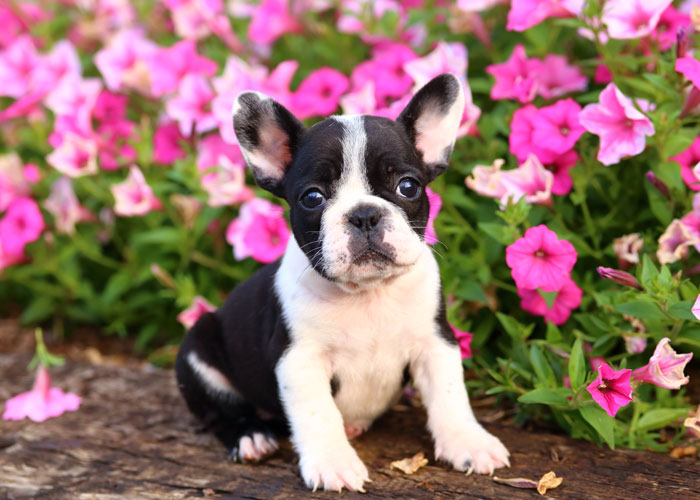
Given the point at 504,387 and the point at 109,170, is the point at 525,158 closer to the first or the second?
the point at 504,387

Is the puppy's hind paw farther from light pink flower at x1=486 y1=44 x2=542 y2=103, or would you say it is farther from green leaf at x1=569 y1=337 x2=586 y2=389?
light pink flower at x1=486 y1=44 x2=542 y2=103

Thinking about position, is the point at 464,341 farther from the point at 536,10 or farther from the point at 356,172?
the point at 536,10

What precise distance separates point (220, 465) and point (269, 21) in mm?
3385

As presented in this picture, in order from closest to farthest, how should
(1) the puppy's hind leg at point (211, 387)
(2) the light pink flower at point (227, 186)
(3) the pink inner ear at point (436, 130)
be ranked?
(3) the pink inner ear at point (436, 130)
(1) the puppy's hind leg at point (211, 387)
(2) the light pink flower at point (227, 186)

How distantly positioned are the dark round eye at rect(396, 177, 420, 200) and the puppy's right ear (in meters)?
0.50

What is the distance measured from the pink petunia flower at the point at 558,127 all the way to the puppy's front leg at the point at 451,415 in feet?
3.82

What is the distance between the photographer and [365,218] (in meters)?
3.14

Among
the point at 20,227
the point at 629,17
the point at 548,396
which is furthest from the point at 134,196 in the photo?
the point at 629,17

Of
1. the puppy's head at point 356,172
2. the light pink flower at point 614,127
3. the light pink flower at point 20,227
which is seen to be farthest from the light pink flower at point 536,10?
the light pink flower at point 20,227

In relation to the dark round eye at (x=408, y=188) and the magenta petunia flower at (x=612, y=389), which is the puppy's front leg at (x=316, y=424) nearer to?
the dark round eye at (x=408, y=188)

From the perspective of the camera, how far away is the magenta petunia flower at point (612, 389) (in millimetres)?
3189

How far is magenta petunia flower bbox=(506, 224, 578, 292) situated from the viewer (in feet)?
11.8

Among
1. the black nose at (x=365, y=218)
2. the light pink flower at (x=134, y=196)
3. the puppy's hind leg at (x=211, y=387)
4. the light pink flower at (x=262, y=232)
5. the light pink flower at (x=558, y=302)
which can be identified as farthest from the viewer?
the light pink flower at (x=134, y=196)

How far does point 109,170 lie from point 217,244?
1259mm
